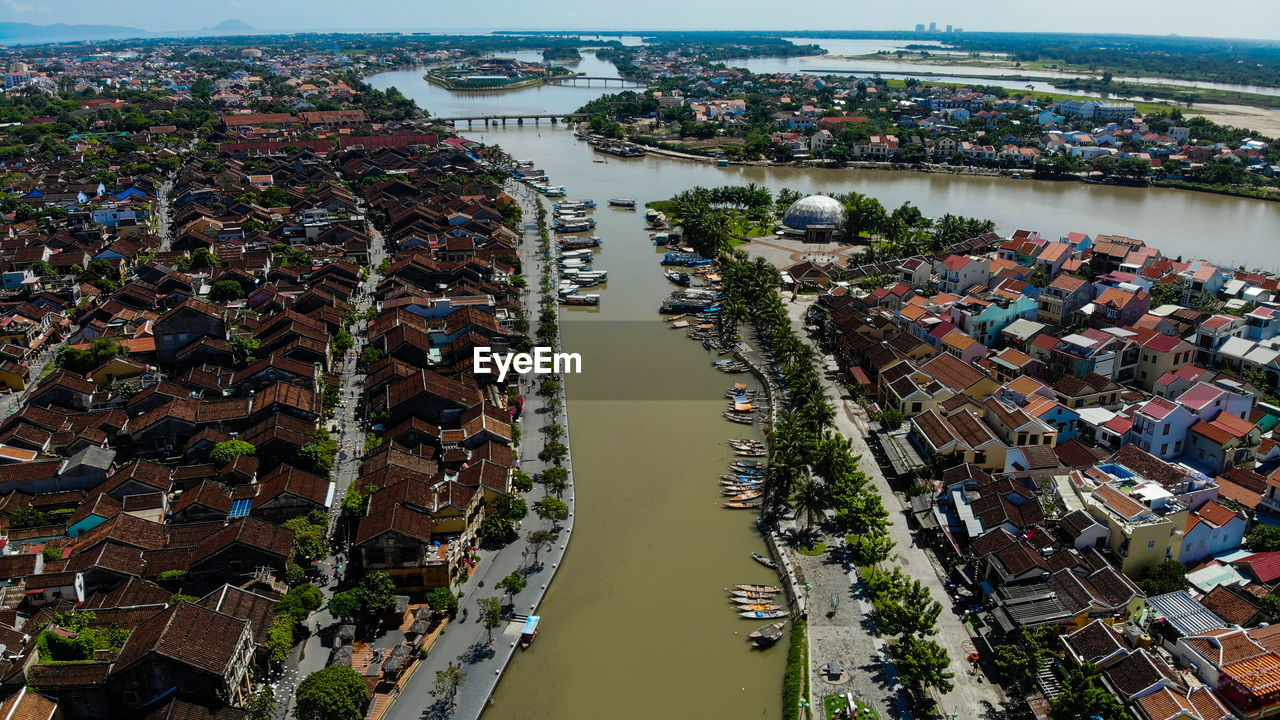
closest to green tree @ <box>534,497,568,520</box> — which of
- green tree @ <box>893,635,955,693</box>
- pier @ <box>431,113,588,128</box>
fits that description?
green tree @ <box>893,635,955,693</box>

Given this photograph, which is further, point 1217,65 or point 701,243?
point 1217,65

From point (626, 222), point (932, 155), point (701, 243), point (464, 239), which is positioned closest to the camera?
point (464, 239)

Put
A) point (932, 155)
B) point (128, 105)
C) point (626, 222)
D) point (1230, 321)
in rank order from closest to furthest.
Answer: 1. point (1230, 321)
2. point (626, 222)
3. point (932, 155)
4. point (128, 105)

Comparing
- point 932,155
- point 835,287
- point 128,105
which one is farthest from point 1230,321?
point 128,105

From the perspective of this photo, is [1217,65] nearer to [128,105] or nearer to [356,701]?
[128,105]

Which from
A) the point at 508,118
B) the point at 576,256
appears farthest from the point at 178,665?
the point at 508,118

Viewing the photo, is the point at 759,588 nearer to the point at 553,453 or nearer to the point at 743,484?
the point at 743,484

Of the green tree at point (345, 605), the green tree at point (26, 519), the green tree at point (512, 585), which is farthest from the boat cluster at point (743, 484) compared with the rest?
the green tree at point (26, 519)
